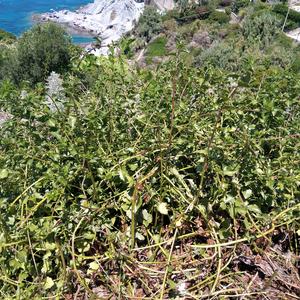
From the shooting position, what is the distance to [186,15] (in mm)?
46031

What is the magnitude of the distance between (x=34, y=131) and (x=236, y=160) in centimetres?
69

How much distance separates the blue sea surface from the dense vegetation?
48611mm

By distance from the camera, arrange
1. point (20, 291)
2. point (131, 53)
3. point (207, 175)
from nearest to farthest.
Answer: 1. point (20, 291)
2. point (207, 175)
3. point (131, 53)

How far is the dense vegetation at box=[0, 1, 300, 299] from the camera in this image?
3.67ft

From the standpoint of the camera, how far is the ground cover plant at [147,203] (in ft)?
3.67

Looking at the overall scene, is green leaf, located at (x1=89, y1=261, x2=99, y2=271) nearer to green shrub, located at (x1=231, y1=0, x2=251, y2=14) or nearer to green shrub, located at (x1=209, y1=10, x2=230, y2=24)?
green shrub, located at (x1=209, y1=10, x2=230, y2=24)

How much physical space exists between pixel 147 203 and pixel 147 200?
1.1 inches

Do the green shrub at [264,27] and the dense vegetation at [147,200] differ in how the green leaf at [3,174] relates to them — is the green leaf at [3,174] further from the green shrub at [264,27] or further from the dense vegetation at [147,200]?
the green shrub at [264,27]

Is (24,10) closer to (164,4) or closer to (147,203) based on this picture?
(164,4)

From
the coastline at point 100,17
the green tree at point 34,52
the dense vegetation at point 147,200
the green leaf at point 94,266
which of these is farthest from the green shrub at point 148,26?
the green leaf at point 94,266

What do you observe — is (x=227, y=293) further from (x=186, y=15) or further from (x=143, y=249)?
(x=186, y=15)

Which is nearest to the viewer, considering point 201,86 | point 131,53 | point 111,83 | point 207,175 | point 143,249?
point 143,249

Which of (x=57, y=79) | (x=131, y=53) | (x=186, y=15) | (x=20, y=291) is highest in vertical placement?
(x=131, y=53)

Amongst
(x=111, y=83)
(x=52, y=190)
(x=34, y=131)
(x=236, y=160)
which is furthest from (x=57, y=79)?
(x=236, y=160)
